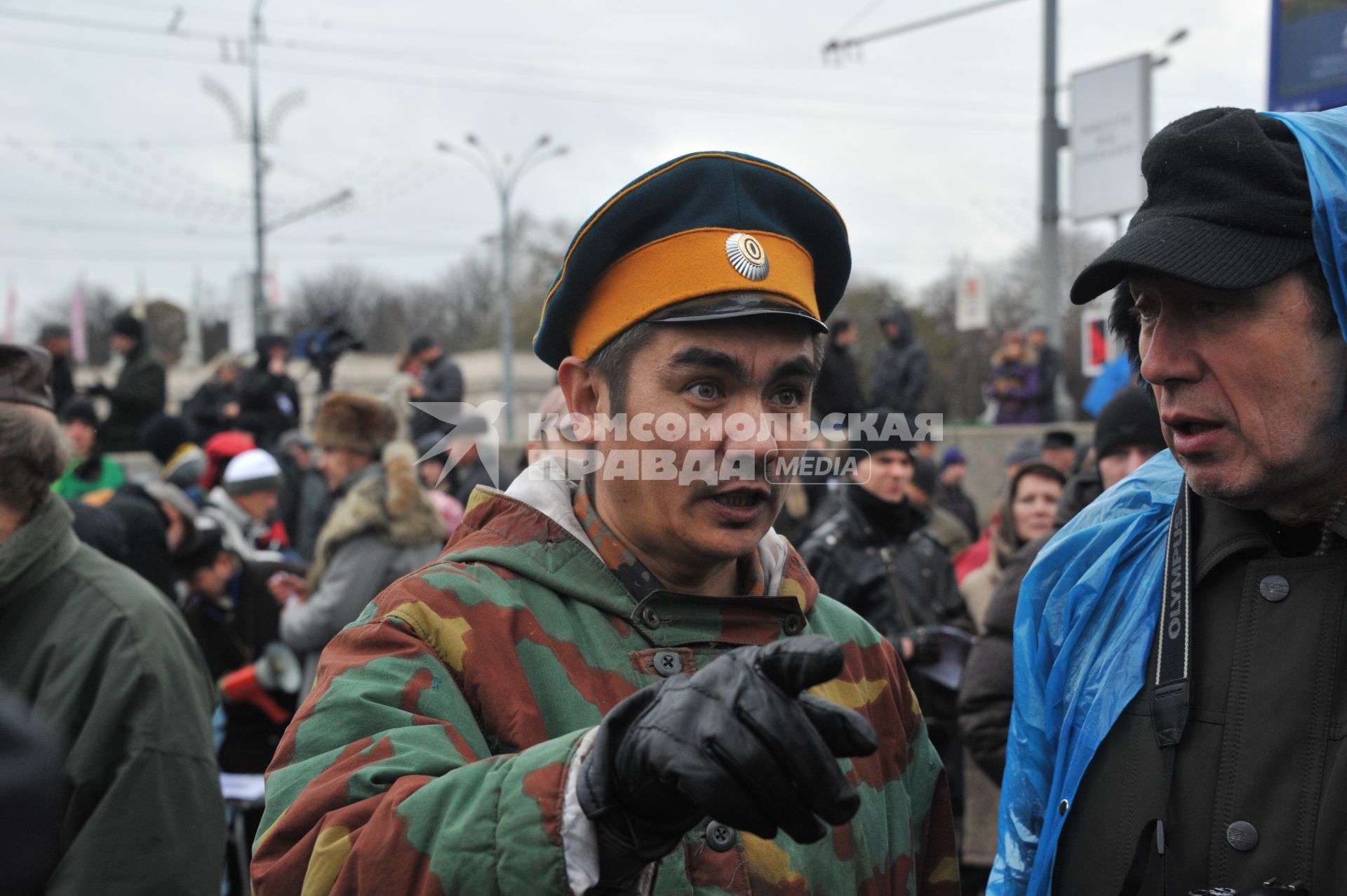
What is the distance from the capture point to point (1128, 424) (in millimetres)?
4156

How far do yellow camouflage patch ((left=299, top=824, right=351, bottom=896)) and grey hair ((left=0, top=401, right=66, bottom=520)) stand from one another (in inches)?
73.3

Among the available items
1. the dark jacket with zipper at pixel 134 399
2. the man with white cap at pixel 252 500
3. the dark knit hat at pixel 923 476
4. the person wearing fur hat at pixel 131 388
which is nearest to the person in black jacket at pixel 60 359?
the person wearing fur hat at pixel 131 388

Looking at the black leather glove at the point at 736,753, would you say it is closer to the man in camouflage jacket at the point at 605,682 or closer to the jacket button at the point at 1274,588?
the man in camouflage jacket at the point at 605,682

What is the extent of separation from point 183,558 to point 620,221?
4.29 meters

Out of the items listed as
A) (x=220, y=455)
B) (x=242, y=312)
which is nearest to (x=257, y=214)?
(x=242, y=312)

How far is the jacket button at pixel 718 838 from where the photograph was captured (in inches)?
68.7

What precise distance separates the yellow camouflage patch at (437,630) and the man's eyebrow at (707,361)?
521 mm

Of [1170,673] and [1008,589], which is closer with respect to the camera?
[1170,673]

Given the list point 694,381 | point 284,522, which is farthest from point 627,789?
point 284,522

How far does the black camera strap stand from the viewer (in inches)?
72.4

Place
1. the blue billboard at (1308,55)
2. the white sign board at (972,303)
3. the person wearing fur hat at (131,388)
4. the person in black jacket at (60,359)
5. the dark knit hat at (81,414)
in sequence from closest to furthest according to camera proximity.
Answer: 1. the blue billboard at (1308,55)
2. the dark knit hat at (81,414)
3. the person in black jacket at (60,359)
4. the person wearing fur hat at (131,388)
5. the white sign board at (972,303)

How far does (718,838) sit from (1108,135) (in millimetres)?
11068

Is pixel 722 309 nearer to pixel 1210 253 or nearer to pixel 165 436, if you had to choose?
pixel 1210 253

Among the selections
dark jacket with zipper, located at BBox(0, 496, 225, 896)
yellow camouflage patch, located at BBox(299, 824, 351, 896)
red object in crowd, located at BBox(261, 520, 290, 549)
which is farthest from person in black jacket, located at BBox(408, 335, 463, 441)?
yellow camouflage patch, located at BBox(299, 824, 351, 896)
